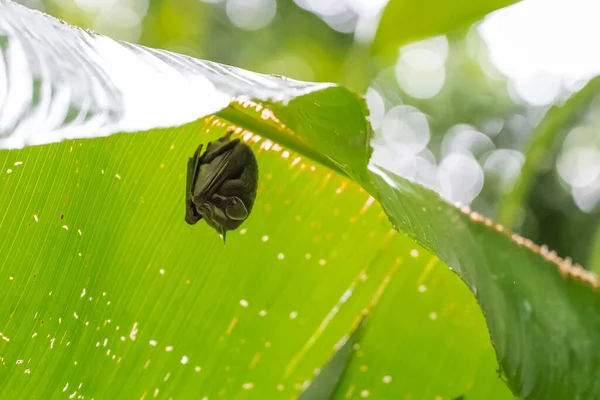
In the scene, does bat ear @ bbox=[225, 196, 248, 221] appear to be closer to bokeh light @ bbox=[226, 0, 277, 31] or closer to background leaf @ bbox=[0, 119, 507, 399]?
background leaf @ bbox=[0, 119, 507, 399]

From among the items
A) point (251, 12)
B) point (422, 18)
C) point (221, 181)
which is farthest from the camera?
point (251, 12)

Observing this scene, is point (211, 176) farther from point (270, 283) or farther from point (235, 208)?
point (270, 283)

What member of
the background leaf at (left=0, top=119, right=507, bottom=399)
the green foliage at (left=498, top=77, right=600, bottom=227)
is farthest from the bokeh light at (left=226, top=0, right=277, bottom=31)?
the background leaf at (left=0, top=119, right=507, bottom=399)

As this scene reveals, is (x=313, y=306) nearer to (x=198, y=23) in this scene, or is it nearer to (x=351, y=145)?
(x=351, y=145)

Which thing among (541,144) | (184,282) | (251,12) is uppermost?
(251,12)

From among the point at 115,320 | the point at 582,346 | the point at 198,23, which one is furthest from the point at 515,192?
the point at 198,23

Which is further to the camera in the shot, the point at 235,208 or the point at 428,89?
the point at 428,89

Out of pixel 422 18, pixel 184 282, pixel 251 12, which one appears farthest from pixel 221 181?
pixel 251 12
